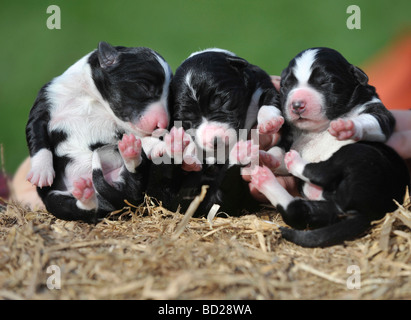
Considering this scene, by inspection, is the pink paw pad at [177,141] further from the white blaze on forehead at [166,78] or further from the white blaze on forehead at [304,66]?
the white blaze on forehead at [304,66]

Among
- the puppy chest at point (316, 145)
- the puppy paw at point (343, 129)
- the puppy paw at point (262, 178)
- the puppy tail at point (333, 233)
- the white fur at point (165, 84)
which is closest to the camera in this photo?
the puppy tail at point (333, 233)

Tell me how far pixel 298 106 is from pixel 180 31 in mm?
6130

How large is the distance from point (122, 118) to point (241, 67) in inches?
40.1

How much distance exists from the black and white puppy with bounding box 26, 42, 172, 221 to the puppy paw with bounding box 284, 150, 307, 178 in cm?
93

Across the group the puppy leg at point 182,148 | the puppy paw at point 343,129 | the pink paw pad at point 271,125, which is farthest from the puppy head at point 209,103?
the puppy paw at point 343,129

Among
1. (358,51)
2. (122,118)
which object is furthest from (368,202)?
(358,51)

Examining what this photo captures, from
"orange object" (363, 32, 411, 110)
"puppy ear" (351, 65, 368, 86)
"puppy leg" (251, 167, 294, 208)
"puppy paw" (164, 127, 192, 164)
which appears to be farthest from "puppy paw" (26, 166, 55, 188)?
"orange object" (363, 32, 411, 110)

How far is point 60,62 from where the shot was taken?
28.0 feet

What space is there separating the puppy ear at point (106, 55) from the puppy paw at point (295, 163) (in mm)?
1537

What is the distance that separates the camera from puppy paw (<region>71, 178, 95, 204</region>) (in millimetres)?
3229

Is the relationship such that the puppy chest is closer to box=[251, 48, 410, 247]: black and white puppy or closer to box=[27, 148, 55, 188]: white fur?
box=[251, 48, 410, 247]: black and white puppy

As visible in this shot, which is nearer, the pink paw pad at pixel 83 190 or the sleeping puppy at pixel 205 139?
the pink paw pad at pixel 83 190

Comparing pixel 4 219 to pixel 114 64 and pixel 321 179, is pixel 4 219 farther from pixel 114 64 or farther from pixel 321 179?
pixel 321 179

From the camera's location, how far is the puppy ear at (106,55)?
3672mm
